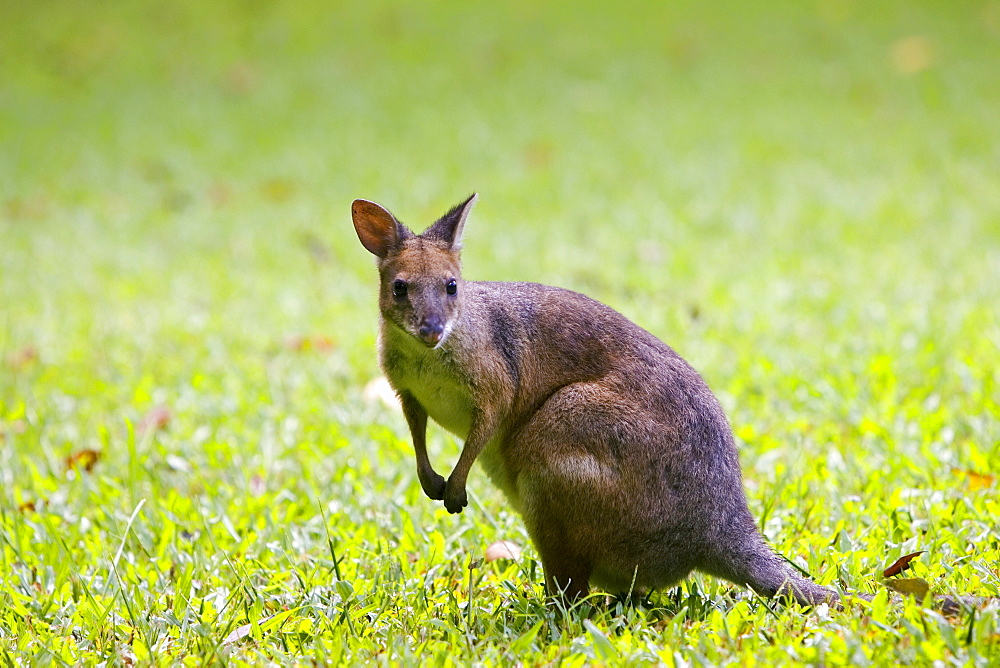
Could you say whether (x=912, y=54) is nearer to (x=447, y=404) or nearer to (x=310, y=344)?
(x=310, y=344)

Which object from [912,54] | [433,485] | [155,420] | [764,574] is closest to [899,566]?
[764,574]

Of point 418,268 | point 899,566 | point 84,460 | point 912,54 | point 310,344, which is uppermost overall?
point 912,54

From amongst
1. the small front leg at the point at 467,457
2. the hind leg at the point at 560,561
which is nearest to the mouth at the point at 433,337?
the small front leg at the point at 467,457

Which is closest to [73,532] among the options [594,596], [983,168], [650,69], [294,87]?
[594,596]

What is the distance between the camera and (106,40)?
1277 cm

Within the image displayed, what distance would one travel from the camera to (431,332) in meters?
2.58

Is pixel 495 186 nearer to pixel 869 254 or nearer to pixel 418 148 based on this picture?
pixel 418 148

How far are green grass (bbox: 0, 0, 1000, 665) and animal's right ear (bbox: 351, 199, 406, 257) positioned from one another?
0.95 m

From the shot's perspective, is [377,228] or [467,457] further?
[377,228]

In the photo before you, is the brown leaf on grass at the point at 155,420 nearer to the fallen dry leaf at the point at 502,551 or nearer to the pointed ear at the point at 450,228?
the fallen dry leaf at the point at 502,551

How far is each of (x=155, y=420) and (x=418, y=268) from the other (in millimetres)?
2231

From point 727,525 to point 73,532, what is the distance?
7.16ft

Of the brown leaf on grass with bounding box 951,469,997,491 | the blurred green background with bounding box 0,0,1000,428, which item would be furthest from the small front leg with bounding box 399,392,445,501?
the blurred green background with bounding box 0,0,1000,428

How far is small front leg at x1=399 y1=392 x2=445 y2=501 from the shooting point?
2.82 metres
